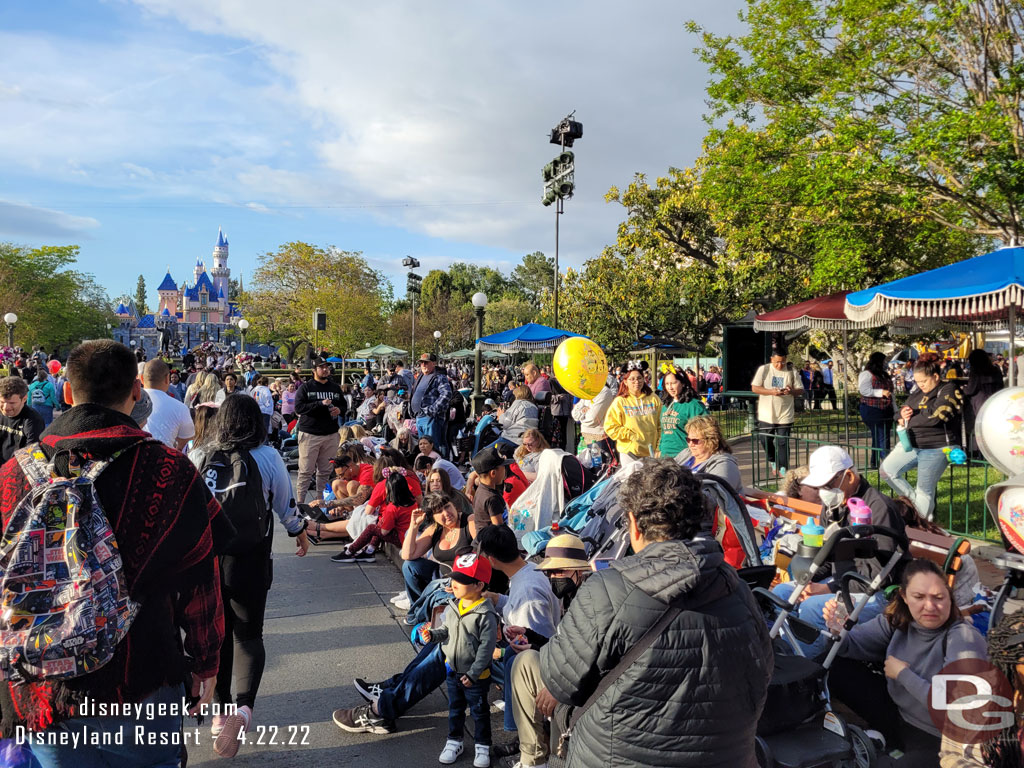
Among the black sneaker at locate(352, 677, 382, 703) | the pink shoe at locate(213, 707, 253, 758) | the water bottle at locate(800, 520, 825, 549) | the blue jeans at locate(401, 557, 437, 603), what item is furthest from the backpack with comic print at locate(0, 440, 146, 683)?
the water bottle at locate(800, 520, 825, 549)

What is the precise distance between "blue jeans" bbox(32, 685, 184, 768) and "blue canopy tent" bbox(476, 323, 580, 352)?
1138 centimetres

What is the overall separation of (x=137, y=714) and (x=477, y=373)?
1185 centimetres

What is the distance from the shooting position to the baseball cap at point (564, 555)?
145 inches

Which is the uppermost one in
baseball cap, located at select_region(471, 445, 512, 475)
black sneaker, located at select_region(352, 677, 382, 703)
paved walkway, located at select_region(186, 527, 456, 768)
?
baseball cap, located at select_region(471, 445, 512, 475)

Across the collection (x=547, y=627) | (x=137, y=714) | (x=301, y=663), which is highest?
(x=137, y=714)

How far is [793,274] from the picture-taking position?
70.0 feet

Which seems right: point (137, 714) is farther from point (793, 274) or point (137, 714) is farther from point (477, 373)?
point (793, 274)

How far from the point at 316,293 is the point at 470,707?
46.0 meters

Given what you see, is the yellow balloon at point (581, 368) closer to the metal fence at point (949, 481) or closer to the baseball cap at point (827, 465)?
the metal fence at point (949, 481)

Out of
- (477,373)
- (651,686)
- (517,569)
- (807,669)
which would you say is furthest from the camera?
(477,373)

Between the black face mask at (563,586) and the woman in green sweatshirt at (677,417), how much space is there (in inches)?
140

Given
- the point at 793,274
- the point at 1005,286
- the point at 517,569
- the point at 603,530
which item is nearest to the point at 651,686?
the point at 517,569

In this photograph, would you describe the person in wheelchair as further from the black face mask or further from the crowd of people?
the black face mask

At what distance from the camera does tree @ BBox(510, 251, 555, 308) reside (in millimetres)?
77375
